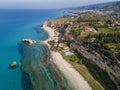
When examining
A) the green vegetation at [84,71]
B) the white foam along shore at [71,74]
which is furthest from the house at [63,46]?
the green vegetation at [84,71]

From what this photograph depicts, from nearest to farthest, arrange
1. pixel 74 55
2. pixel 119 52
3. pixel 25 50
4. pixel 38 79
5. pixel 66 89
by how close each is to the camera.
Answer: pixel 66 89 < pixel 38 79 < pixel 119 52 < pixel 74 55 < pixel 25 50

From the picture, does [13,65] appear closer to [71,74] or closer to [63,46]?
[71,74]

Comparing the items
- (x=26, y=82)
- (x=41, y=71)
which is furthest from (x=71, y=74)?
(x=26, y=82)

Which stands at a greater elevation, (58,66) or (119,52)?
(119,52)

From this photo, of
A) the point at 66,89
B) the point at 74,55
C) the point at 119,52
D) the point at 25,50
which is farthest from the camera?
the point at 25,50

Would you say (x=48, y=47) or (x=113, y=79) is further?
(x=48, y=47)

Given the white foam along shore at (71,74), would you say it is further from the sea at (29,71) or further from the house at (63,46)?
the house at (63,46)

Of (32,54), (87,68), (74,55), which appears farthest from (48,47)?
(87,68)

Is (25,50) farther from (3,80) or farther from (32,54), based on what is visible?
(3,80)
